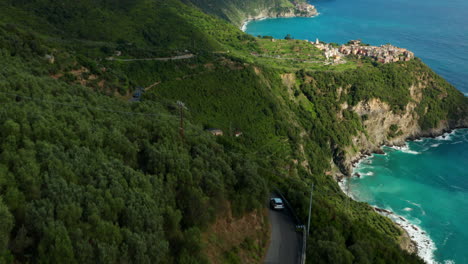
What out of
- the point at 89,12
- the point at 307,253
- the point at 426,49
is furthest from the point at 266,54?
the point at 307,253

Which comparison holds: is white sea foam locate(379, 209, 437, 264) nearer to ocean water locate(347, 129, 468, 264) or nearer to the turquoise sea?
the turquoise sea

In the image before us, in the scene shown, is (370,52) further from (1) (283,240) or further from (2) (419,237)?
(1) (283,240)

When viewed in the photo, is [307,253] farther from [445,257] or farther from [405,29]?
[405,29]

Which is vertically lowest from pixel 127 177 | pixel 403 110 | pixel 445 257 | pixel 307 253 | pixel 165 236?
pixel 445 257

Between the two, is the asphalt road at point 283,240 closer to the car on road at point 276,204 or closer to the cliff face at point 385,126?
the car on road at point 276,204

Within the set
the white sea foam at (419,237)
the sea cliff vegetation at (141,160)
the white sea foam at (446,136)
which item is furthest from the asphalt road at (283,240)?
the white sea foam at (446,136)
